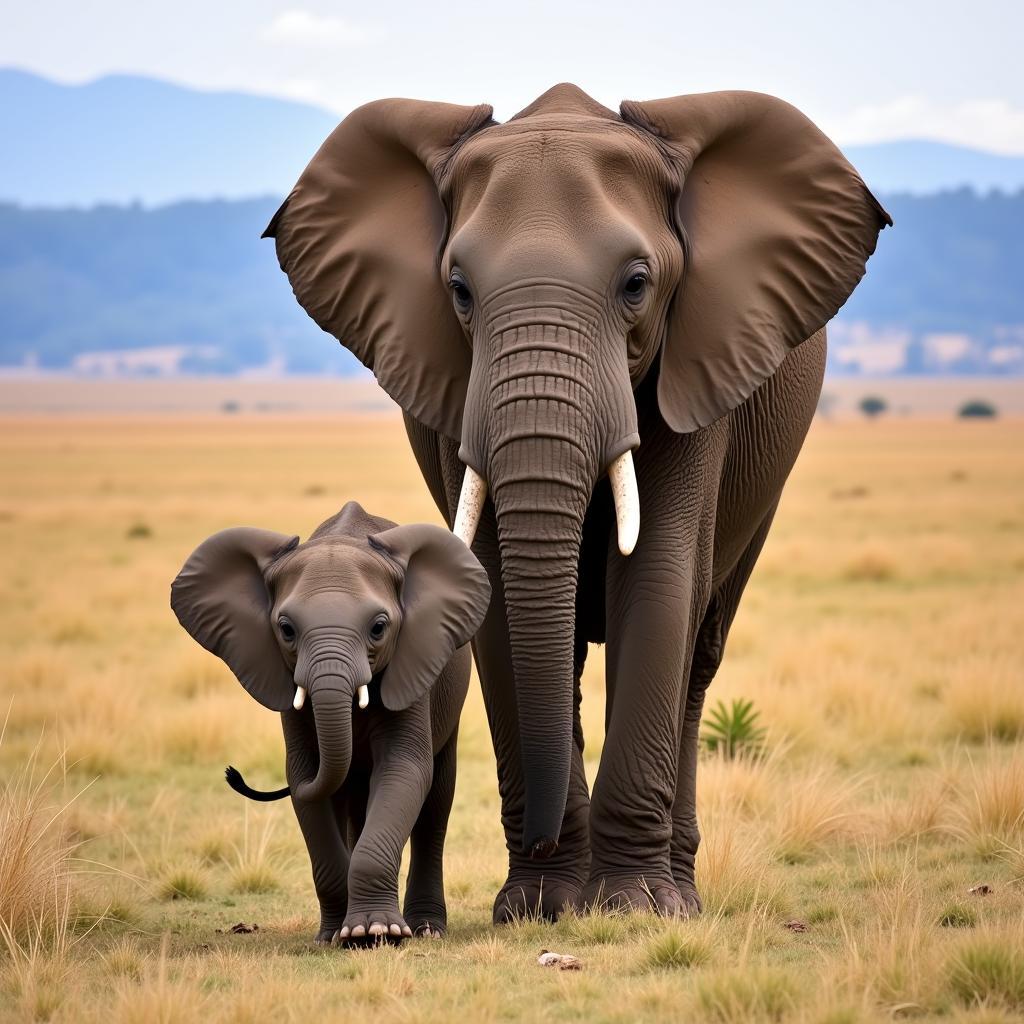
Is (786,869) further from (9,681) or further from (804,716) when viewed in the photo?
(9,681)

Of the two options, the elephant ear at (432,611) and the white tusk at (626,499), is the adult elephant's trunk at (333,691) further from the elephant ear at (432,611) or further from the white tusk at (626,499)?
the white tusk at (626,499)

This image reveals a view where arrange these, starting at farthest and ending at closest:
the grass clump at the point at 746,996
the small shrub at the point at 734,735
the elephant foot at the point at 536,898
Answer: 1. the small shrub at the point at 734,735
2. the elephant foot at the point at 536,898
3. the grass clump at the point at 746,996

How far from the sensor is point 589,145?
6703mm

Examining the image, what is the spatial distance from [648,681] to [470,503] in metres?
1.00

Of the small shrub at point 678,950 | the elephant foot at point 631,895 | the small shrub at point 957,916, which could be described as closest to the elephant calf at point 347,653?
the elephant foot at point 631,895

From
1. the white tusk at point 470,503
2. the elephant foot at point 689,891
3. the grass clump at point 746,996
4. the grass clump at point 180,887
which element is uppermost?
the white tusk at point 470,503

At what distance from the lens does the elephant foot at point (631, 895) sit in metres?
7.09

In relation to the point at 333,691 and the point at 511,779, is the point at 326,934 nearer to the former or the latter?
the point at 511,779

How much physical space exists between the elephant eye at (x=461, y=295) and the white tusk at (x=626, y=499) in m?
0.81

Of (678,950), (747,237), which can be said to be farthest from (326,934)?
(747,237)

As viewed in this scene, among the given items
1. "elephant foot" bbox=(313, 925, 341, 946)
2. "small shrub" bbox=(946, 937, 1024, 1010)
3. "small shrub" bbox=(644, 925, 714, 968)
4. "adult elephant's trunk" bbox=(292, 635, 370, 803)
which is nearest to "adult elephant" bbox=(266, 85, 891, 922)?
"small shrub" bbox=(644, 925, 714, 968)

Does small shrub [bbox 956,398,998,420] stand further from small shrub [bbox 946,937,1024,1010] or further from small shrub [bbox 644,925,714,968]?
small shrub [bbox 946,937,1024,1010]

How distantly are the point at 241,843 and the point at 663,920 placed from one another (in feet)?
11.8

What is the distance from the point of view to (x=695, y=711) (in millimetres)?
8867
